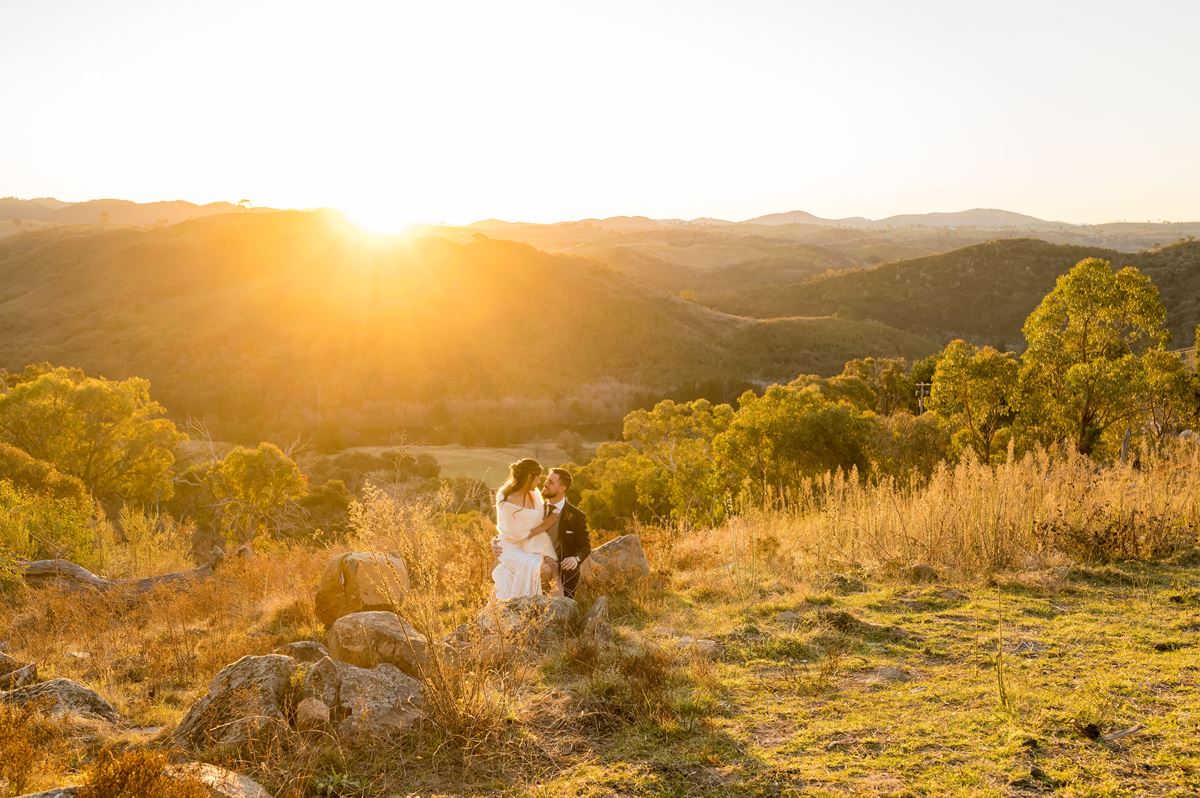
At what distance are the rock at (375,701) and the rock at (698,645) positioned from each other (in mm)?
1827

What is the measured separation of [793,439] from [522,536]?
11507 millimetres

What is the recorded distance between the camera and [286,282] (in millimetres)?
80688

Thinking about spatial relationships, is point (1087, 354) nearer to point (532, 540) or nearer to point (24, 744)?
point (532, 540)

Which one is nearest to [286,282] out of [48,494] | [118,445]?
[118,445]

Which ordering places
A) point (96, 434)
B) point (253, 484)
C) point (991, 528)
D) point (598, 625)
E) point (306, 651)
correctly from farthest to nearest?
point (96, 434) < point (253, 484) < point (991, 528) < point (598, 625) < point (306, 651)

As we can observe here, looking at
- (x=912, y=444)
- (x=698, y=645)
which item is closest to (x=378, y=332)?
(x=912, y=444)

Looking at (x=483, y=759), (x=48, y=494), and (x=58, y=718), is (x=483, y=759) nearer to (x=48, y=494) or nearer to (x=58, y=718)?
(x=58, y=718)

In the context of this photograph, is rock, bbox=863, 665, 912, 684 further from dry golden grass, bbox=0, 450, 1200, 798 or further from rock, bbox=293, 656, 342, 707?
rock, bbox=293, 656, 342, 707

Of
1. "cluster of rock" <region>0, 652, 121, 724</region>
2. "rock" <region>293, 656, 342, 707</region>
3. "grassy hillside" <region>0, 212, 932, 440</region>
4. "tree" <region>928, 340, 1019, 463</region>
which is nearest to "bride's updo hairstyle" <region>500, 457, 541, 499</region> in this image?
"rock" <region>293, 656, 342, 707</region>

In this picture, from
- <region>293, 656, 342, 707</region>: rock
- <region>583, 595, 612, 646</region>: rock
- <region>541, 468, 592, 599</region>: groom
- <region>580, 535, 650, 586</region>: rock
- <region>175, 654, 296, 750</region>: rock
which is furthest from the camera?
<region>580, 535, 650, 586</region>: rock

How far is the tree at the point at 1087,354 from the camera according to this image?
508 inches

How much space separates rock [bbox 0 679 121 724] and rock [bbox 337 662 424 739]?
1.62 m

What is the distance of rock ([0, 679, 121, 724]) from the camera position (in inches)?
176

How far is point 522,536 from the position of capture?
6672 millimetres
